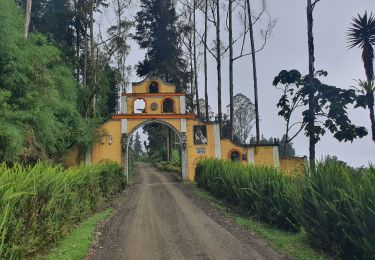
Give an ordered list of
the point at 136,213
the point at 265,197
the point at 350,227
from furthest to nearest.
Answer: the point at 136,213 → the point at 265,197 → the point at 350,227

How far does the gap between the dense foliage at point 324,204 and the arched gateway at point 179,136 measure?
13528 millimetres

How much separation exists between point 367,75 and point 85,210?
19.2 m

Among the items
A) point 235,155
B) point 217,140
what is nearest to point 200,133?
point 217,140

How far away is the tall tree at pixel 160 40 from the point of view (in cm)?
3466

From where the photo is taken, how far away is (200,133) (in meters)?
25.6

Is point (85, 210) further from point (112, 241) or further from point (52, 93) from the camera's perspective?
point (52, 93)

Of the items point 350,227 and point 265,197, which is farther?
point 265,197

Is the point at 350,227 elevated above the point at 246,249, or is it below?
above

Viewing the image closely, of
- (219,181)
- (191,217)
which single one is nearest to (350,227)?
(191,217)

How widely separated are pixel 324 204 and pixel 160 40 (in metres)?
29.9

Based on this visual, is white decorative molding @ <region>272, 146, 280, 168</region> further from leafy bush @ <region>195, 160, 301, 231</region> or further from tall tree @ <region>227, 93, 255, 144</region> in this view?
tall tree @ <region>227, 93, 255, 144</region>

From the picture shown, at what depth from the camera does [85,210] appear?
33.6 feet

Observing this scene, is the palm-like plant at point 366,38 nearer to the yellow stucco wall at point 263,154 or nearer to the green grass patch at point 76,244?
the yellow stucco wall at point 263,154

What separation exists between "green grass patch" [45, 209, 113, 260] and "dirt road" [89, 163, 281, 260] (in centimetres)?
24
